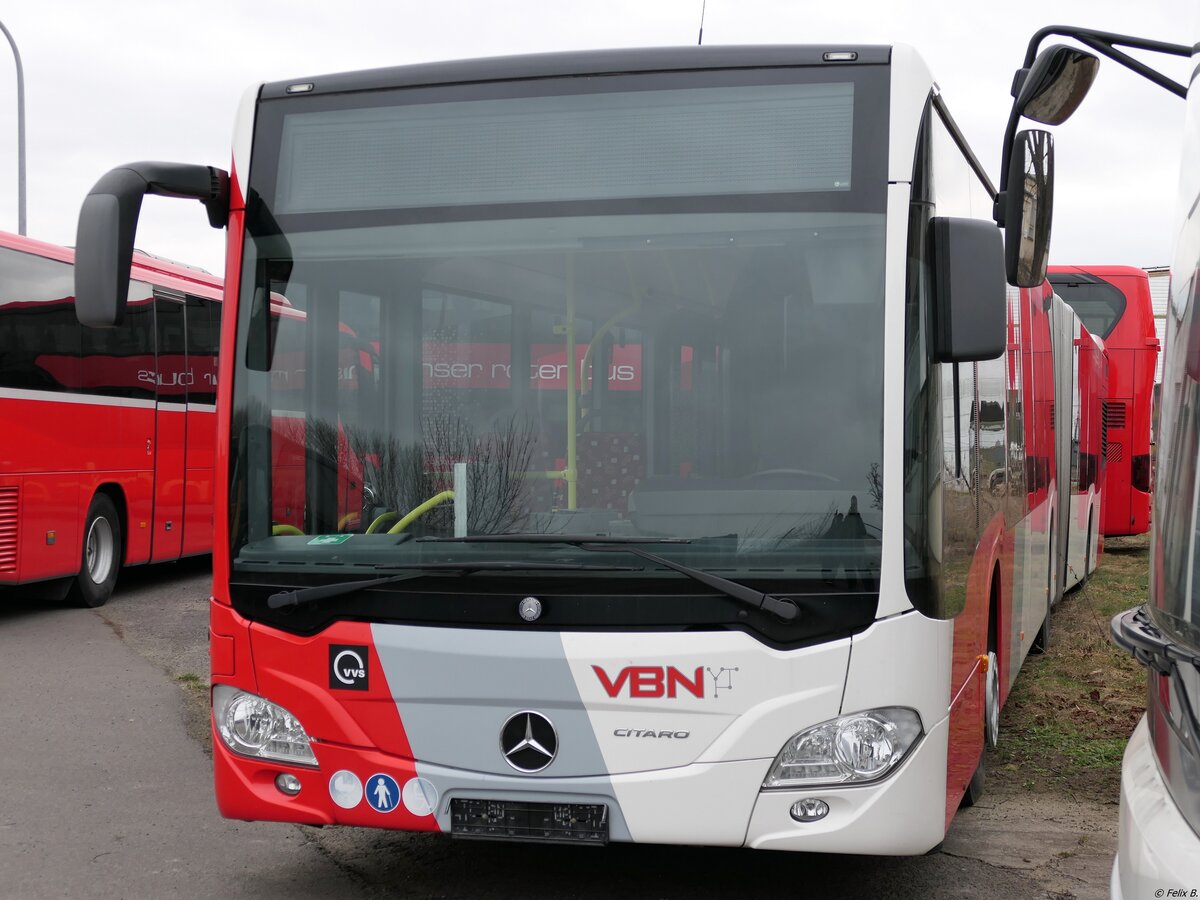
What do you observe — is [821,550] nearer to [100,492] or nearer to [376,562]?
[376,562]

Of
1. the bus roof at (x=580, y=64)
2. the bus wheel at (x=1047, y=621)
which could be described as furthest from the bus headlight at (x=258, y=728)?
the bus wheel at (x=1047, y=621)

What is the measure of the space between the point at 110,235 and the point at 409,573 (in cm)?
142

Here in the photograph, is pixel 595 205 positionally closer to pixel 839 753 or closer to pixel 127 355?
pixel 839 753

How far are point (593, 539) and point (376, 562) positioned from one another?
2.30ft

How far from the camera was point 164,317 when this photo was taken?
48.7 ft

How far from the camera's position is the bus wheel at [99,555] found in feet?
44.4

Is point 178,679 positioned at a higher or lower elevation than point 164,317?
lower

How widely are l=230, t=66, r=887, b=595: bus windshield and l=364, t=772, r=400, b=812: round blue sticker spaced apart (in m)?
0.66

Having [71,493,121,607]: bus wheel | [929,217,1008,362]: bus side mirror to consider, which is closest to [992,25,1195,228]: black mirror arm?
[929,217,1008,362]: bus side mirror

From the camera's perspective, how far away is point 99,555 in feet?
45.6

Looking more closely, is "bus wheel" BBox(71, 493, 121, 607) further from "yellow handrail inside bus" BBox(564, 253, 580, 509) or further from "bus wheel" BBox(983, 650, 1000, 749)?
"yellow handrail inside bus" BBox(564, 253, 580, 509)

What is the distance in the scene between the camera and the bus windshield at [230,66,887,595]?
439 cm

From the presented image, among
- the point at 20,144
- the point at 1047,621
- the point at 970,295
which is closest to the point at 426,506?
the point at 970,295

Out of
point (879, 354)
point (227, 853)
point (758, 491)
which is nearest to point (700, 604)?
point (758, 491)
